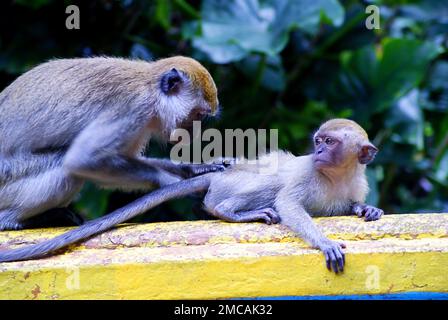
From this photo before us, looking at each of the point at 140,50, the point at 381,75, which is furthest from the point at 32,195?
the point at 381,75

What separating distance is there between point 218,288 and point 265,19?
188 inches

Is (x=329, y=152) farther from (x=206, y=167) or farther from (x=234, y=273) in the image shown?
(x=234, y=273)

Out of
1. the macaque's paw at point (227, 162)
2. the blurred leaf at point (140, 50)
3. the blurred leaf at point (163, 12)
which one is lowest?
the macaque's paw at point (227, 162)

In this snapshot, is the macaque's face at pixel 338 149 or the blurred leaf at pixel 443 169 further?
the blurred leaf at pixel 443 169

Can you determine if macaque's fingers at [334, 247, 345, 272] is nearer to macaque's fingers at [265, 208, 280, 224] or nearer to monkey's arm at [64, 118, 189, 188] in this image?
macaque's fingers at [265, 208, 280, 224]

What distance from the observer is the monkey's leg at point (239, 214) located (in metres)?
4.11

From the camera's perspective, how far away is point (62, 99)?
14.5 ft

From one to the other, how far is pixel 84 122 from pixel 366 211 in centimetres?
187

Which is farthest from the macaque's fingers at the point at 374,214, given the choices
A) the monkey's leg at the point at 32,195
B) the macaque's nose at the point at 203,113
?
the monkey's leg at the point at 32,195

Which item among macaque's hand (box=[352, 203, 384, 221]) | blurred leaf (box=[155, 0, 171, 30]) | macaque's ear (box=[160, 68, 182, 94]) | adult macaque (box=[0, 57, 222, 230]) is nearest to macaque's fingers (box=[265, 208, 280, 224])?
macaque's hand (box=[352, 203, 384, 221])

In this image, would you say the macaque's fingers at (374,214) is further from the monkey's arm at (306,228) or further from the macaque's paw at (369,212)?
the monkey's arm at (306,228)

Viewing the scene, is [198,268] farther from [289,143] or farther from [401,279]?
[289,143]

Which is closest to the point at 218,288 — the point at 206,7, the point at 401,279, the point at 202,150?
the point at 401,279

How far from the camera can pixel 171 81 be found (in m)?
4.50
